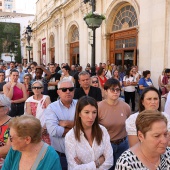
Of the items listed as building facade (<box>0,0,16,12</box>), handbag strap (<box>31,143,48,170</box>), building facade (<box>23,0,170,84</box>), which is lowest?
handbag strap (<box>31,143,48,170</box>)

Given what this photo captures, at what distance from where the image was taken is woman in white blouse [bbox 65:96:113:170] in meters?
2.35

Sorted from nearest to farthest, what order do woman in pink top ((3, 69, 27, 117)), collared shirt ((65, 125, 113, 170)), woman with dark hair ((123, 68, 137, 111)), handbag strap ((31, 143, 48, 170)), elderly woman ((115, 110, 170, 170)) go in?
elderly woman ((115, 110, 170, 170)), handbag strap ((31, 143, 48, 170)), collared shirt ((65, 125, 113, 170)), woman in pink top ((3, 69, 27, 117)), woman with dark hair ((123, 68, 137, 111))

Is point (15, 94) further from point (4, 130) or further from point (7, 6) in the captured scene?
point (7, 6)

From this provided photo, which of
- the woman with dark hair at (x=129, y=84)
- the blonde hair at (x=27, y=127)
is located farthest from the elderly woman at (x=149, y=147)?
the woman with dark hair at (x=129, y=84)

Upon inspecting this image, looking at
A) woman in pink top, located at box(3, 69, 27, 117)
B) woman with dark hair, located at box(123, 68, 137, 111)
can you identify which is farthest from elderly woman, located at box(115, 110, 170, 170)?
woman with dark hair, located at box(123, 68, 137, 111)

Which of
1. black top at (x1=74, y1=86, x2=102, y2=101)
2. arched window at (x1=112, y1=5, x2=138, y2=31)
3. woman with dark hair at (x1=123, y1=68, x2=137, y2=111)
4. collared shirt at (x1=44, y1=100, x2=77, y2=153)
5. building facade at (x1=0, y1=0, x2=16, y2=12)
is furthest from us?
building facade at (x1=0, y1=0, x2=16, y2=12)

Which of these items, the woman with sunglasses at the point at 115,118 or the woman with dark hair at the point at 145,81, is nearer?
the woman with sunglasses at the point at 115,118

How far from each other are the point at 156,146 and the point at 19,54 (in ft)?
166

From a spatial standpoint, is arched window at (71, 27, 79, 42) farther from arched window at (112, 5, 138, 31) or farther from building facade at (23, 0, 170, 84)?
arched window at (112, 5, 138, 31)

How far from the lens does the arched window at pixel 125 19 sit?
37.6ft

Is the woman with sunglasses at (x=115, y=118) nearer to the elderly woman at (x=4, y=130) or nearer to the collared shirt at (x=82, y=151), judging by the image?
the collared shirt at (x=82, y=151)

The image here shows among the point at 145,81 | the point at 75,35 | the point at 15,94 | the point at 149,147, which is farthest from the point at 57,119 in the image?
the point at 75,35

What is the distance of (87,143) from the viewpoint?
238 cm

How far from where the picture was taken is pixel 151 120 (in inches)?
68.1
